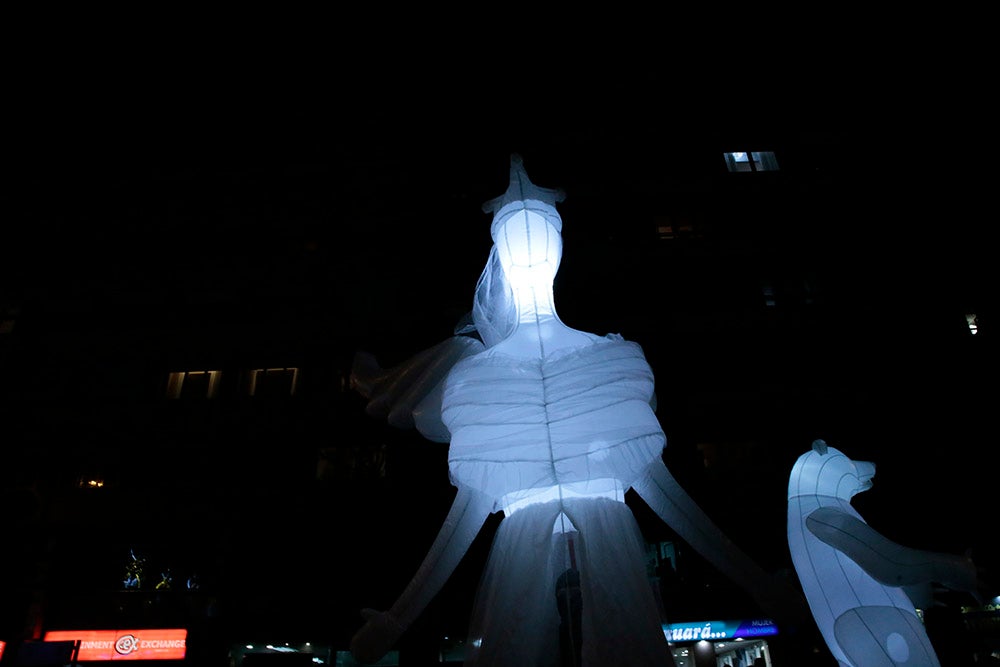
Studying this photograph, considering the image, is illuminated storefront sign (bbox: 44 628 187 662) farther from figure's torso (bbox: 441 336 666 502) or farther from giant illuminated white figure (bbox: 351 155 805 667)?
figure's torso (bbox: 441 336 666 502)

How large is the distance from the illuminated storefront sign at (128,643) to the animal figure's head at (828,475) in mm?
11758

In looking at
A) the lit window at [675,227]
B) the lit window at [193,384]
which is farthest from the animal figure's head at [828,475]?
the lit window at [193,384]

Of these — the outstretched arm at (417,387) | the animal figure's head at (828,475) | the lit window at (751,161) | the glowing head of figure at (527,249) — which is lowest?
the animal figure's head at (828,475)

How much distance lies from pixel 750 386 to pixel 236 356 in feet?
35.4

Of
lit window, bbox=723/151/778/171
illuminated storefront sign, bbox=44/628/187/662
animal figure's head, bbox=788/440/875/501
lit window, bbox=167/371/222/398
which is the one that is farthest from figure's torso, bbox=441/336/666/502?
lit window, bbox=723/151/778/171

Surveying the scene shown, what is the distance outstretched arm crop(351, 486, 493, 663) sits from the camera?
2.09 metres

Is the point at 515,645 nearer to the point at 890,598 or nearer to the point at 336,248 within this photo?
the point at 890,598

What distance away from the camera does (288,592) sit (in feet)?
35.1

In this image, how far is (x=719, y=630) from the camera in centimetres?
1038

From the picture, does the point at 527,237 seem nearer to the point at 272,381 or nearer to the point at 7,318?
the point at 272,381

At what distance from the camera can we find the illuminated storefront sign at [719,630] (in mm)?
10344

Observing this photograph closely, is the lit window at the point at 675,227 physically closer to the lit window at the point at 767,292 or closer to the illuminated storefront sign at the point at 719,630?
the lit window at the point at 767,292

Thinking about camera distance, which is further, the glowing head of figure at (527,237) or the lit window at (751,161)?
the lit window at (751,161)

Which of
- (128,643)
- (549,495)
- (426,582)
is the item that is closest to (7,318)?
(128,643)
